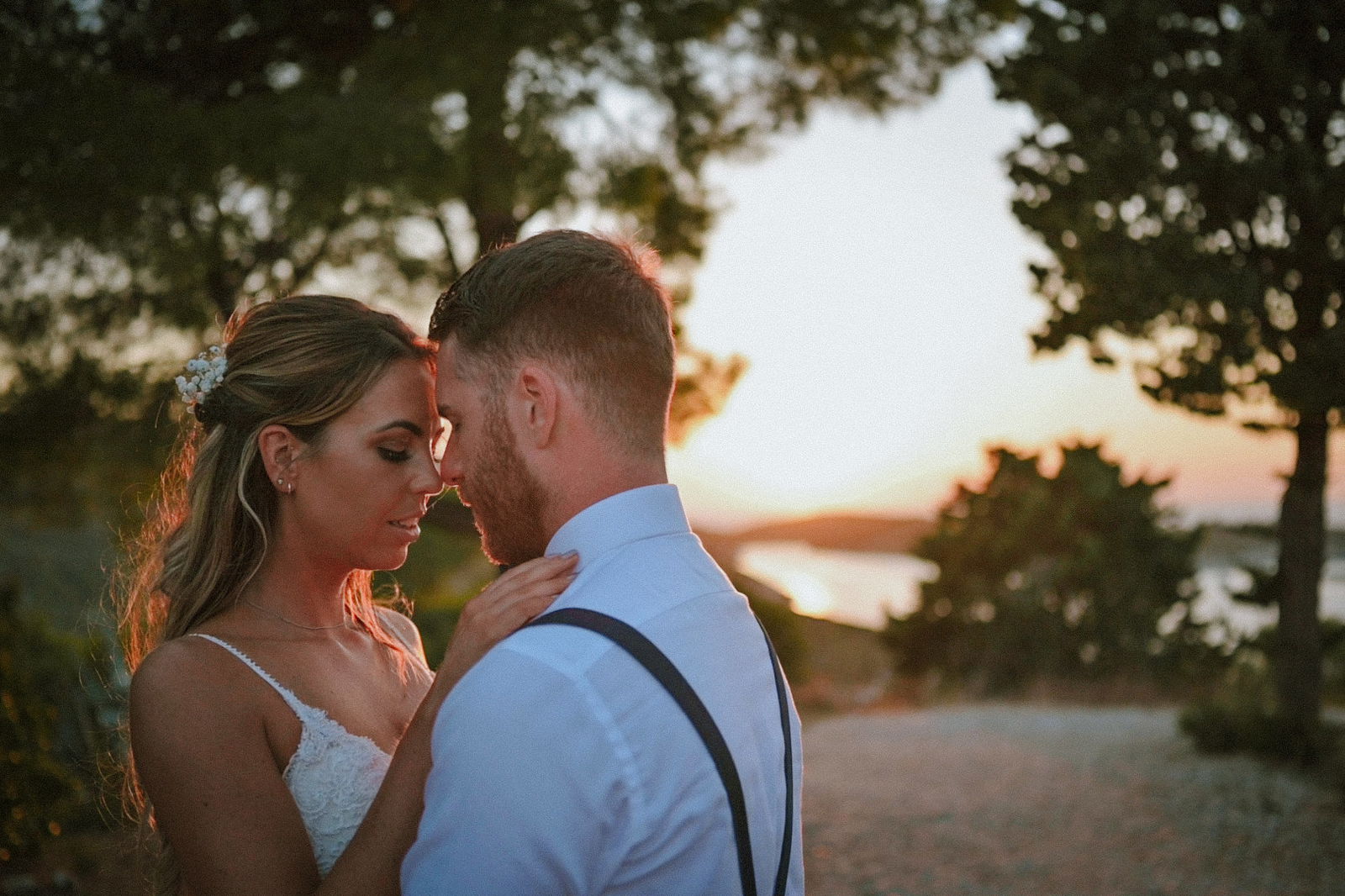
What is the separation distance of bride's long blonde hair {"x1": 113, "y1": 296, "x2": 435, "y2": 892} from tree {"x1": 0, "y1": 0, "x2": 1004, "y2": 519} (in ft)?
11.1

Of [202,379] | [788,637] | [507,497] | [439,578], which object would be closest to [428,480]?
[202,379]

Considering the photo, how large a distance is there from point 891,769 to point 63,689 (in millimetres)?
7430

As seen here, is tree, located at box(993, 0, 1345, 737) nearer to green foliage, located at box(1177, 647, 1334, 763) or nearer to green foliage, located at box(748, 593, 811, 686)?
green foliage, located at box(1177, 647, 1334, 763)

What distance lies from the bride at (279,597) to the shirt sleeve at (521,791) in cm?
61

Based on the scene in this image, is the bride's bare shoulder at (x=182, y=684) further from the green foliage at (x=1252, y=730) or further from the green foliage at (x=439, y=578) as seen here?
the green foliage at (x=1252, y=730)

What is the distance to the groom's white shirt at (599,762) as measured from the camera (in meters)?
1.43

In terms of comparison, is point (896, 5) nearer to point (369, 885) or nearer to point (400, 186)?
point (400, 186)

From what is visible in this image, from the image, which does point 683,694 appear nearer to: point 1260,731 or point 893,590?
point 1260,731

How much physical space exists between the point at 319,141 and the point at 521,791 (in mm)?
5815

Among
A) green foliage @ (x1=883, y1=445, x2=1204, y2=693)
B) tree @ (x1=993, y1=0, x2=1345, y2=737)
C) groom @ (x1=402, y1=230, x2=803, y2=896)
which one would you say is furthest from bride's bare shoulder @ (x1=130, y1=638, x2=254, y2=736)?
green foliage @ (x1=883, y1=445, x2=1204, y2=693)

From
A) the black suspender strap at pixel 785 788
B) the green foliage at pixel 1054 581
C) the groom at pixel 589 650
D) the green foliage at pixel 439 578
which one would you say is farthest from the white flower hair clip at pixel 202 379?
the green foliage at pixel 1054 581

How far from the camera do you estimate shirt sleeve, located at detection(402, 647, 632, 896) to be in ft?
4.67

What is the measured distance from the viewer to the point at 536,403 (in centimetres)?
181

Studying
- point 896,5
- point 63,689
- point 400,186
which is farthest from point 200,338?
point 896,5
